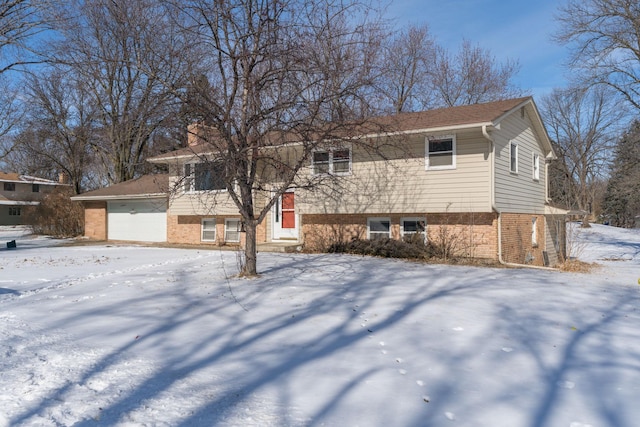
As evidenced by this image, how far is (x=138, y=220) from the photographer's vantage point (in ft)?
69.5

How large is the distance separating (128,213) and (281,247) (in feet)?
34.2

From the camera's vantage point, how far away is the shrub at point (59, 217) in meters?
26.3

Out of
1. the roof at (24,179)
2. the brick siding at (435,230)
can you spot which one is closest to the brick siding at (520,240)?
the brick siding at (435,230)

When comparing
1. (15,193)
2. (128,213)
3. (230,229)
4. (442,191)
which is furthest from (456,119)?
(15,193)

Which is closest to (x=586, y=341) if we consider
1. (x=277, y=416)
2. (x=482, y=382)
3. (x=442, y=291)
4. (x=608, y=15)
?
(x=482, y=382)

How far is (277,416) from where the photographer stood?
3.46 meters

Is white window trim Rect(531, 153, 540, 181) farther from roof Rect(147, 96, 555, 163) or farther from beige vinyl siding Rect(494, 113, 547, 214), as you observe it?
roof Rect(147, 96, 555, 163)

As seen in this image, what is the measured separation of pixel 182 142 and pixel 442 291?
587 cm

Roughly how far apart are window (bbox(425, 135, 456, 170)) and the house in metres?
0.03

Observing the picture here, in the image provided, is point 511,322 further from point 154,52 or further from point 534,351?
point 154,52

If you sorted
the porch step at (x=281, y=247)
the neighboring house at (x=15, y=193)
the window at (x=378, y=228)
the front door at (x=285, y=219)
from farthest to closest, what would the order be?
the neighboring house at (x=15, y=193) → the front door at (x=285, y=219) → the porch step at (x=281, y=247) → the window at (x=378, y=228)

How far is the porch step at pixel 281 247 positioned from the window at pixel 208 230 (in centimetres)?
355

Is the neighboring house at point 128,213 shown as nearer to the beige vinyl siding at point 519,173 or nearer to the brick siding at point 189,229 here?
the brick siding at point 189,229

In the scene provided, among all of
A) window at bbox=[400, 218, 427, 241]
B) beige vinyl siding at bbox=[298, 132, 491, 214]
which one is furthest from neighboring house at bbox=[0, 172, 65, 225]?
window at bbox=[400, 218, 427, 241]
